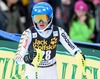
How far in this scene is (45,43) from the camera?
20.5 feet

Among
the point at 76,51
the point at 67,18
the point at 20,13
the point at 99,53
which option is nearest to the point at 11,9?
the point at 20,13

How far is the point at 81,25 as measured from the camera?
935 centimetres

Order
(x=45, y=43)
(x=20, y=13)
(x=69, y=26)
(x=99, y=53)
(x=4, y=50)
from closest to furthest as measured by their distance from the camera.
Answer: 1. (x=45, y=43)
2. (x=99, y=53)
3. (x=4, y=50)
4. (x=69, y=26)
5. (x=20, y=13)

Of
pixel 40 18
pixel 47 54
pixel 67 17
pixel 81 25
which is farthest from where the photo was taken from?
pixel 67 17

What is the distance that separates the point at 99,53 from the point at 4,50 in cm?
139

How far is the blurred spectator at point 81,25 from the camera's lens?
9367mm

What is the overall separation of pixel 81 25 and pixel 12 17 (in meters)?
1.36

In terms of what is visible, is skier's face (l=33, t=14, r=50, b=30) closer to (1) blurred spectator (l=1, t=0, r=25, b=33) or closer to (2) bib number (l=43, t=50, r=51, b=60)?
(2) bib number (l=43, t=50, r=51, b=60)

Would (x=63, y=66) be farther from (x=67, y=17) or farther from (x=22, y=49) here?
(x=67, y=17)

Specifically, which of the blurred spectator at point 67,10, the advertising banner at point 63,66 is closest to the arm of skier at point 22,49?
the advertising banner at point 63,66

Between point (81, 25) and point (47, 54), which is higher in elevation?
point (81, 25)

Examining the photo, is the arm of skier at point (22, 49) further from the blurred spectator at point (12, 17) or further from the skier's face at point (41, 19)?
the blurred spectator at point (12, 17)

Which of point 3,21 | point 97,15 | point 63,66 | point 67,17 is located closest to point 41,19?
point 63,66

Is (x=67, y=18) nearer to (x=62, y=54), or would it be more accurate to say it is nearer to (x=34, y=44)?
(x=62, y=54)
